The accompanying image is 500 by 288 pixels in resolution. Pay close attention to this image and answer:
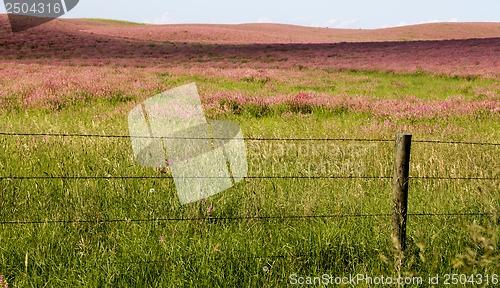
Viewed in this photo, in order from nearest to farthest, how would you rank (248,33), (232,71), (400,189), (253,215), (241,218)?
(400,189)
(241,218)
(253,215)
(232,71)
(248,33)

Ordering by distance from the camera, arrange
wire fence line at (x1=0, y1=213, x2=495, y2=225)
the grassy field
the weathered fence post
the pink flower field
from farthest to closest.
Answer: the pink flower field, wire fence line at (x1=0, y1=213, x2=495, y2=225), the weathered fence post, the grassy field

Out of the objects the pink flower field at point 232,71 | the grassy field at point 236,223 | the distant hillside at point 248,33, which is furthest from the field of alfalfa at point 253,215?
the distant hillside at point 248,33

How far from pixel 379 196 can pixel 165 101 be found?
24.7 feet

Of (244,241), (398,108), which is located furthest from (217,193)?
(398,108)

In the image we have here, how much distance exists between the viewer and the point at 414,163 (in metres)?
6.55

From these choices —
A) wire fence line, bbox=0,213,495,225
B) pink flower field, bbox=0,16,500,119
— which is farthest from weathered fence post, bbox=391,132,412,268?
pink flower field, bbox=0,16,500,119

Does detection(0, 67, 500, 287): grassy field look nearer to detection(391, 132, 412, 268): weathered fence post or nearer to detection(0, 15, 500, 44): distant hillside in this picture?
detection(391, 132, 412, 268): weathered fence post

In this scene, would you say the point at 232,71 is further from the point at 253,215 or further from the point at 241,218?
the point at 241,218

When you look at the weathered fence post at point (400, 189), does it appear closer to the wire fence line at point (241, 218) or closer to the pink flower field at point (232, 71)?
the wire fence line at point (241, 218)

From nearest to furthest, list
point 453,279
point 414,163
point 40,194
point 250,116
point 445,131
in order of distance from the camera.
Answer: point 453,279
point 40,194
point 414,163
point 445,131
point 250,116

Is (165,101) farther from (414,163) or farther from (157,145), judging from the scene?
(414,163)

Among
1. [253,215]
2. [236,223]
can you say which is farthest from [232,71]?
[236,223]

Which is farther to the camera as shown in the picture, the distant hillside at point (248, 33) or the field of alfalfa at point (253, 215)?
the distant hillside at point (248, 33)

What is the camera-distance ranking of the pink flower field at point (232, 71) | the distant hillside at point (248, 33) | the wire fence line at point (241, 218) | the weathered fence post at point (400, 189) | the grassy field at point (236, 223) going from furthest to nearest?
the distant hillside at point (248, 33) → the pink flower field at point (232, 71) → the wire fence line at point (241, 218) → the weathered fence post at point (400, 189) → the grassy field at point (236, 223)
